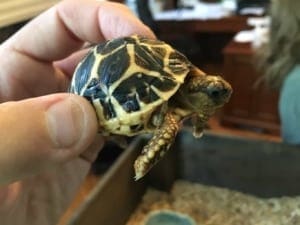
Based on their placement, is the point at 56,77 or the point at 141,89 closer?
the point at 141,89

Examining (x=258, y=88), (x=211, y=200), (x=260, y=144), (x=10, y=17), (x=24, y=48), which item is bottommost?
(x=258, y=88)

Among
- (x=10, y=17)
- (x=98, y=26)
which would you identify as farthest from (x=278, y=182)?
(x=10, y=17)

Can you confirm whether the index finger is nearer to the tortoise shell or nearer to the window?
the tortoise shell

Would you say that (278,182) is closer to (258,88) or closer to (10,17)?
(10,17)

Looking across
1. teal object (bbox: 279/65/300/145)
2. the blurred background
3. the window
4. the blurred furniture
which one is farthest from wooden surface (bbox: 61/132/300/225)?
the blurred furniture

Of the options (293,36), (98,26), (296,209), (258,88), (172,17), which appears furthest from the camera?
(172,17)

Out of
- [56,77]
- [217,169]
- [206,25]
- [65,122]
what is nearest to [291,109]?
[217,169]

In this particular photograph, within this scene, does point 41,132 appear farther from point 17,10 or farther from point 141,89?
point 17,10
